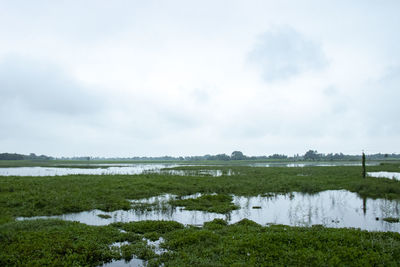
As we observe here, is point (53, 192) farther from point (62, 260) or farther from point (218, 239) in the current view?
point (218, 239)

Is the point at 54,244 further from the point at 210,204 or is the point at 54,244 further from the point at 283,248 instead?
the point at 210,204

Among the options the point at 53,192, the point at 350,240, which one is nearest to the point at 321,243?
the point at 350,240

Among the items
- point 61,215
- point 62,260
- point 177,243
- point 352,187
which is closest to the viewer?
point 62,260

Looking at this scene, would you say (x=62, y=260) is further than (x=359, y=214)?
No

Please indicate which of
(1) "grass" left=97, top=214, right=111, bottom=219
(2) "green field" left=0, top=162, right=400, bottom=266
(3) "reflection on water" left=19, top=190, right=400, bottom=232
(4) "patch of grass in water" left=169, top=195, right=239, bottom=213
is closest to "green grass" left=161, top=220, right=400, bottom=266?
(2) "green field" left=0, top=162, right=400, bottom=266

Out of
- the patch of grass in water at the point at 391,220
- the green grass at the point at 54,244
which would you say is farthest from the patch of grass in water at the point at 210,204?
the patch of grass in water at the point at 391,220

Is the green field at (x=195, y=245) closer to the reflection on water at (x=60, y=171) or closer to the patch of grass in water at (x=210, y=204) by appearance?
the patch of grass in water at (x=210, y=204)

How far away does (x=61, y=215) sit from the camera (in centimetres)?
1736

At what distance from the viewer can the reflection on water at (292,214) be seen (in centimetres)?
1592

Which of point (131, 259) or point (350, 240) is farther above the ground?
point (350, 240)

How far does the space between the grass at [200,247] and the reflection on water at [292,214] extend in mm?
3180

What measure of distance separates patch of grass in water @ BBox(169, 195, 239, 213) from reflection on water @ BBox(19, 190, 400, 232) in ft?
2.12

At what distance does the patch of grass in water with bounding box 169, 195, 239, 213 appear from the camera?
62.0 ft

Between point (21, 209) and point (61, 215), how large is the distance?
10.7ft
